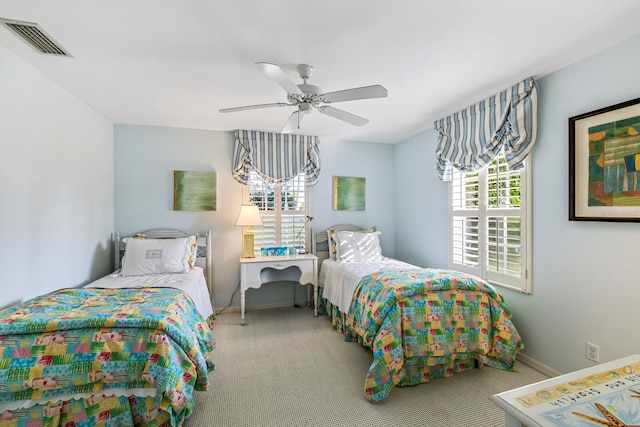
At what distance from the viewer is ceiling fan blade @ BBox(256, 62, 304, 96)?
1.65 m

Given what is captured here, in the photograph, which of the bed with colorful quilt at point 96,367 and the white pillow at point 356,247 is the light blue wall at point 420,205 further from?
Result: the bed with colorful quilt at point 96,367

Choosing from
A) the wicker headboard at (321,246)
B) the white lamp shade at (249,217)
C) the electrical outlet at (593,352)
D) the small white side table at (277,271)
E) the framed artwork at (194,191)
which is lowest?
the electrical outlet at (593,352)

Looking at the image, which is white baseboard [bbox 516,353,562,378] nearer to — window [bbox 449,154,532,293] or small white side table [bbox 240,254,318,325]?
window [bbox 449,154,532,293]

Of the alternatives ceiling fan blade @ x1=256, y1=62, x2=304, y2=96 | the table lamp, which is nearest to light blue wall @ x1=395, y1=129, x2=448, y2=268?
the table lamp

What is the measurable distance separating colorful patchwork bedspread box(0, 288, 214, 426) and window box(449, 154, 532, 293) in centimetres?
265

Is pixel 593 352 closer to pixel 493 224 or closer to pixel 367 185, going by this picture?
pixel 493 224

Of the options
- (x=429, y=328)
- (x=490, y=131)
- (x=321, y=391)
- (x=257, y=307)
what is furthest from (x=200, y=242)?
(x=490, y=131)

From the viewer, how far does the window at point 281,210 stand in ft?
12.6

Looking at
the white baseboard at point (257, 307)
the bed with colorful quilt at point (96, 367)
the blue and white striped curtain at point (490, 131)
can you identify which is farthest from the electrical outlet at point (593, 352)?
the white baseboard at point (257, 307)

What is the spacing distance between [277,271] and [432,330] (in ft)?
7.29

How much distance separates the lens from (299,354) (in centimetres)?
262

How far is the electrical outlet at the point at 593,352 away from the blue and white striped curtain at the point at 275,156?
3.10m

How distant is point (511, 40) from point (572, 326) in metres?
2.06

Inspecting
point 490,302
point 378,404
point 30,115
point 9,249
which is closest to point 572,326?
point 490,302
